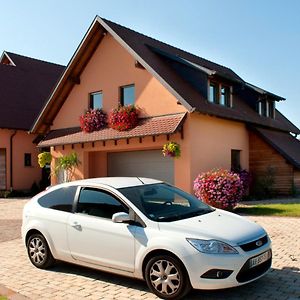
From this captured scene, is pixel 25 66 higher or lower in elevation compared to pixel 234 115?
higher

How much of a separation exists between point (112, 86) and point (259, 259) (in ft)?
48.6

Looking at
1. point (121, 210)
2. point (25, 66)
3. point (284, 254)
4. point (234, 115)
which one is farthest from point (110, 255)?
point (25, 66)

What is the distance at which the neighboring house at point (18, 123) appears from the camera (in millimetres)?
24609

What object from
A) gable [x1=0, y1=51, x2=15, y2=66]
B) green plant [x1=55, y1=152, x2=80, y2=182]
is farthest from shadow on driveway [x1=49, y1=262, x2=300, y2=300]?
gable [x1=0, y1=51, x2=15, y2=66]

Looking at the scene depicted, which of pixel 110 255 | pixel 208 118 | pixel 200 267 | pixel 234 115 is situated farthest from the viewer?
pixel 234 115

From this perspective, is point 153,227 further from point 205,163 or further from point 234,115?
point 234,115

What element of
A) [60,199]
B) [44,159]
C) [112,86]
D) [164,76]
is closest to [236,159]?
[164,76]

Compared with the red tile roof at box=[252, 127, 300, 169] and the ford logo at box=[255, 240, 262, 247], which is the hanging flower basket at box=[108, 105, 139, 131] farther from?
the ford logo at box=[255, 240, 262, 247]

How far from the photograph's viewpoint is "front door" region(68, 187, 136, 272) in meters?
6.04

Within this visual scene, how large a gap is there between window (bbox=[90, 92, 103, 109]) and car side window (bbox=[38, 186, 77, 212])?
1281 centimetres

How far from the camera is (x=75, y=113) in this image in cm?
2109

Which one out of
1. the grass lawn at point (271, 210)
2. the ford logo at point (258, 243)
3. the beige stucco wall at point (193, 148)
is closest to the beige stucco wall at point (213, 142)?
the beige stucco wall at point (193, 148)

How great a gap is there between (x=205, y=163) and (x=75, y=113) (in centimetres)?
744

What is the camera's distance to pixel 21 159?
25.3 m
